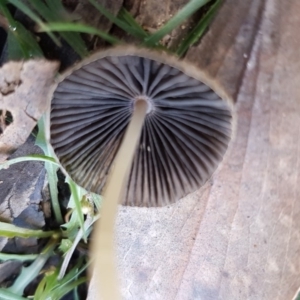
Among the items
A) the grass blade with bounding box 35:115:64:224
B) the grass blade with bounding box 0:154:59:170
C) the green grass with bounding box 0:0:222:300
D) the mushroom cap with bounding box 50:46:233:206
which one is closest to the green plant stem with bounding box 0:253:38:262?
the green grass with bounding box 0:0:222:300

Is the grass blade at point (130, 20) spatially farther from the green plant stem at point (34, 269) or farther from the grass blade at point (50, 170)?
the green plant stem at point (34, 269)

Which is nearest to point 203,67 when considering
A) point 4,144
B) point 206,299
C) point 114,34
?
point 114,34

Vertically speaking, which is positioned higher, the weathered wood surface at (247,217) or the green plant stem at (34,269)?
the weathered wood surface at (247,217)

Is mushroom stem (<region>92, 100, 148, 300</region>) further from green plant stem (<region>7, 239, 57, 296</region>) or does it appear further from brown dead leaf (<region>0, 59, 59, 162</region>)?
green plant stem (<region>7, 239, 57, 296</region>)

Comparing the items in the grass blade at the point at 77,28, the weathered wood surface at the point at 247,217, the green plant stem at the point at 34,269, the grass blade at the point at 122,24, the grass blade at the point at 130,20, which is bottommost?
the green plant stem at the point at 34,269

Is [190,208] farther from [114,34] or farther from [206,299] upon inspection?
[114,34]

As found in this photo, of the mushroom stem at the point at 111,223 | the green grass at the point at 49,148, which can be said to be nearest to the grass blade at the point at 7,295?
the green grass at the point at 49,148

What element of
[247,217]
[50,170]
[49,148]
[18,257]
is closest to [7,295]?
[18,257]
